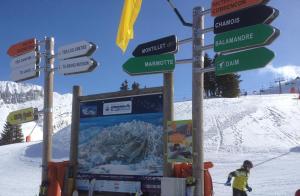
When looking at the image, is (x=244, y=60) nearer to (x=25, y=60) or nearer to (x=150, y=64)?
(x=150, y=64)

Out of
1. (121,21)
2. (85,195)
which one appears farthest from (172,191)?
(121,21)

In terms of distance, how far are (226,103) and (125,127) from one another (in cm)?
3855

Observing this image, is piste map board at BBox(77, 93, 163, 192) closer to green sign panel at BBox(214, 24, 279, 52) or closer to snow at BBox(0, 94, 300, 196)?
green sign panel at BBox(214, 24, 279, 52)

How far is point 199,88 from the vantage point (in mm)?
9664

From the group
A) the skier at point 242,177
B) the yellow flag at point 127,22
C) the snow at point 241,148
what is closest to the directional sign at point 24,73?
the yellow flag at point 127,22

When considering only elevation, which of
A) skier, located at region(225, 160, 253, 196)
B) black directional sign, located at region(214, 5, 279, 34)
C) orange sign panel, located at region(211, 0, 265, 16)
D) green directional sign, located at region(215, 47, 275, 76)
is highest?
orange sign panel, located at region(211, 0, 265, 16)

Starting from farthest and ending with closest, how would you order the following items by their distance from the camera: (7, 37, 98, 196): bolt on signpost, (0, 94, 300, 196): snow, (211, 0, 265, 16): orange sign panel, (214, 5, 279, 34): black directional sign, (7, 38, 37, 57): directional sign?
(0, 94, 300, 196): snow → (7, 38, 37, 57): directional sign → (7, 37, 98, 196): bolt on signpost → (211, 0, 265, 16): orange sign panel → (214, 5, 279, 34): black directional sign

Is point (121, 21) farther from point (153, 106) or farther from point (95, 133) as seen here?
point (95, 133)

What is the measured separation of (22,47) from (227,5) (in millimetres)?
7106

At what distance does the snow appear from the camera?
63.3 ft

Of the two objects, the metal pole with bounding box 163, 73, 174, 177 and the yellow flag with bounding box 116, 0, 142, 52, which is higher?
the yellow flag with bounding box 116, 0, 142, 52

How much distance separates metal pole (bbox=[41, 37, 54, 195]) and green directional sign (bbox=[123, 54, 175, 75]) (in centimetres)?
312

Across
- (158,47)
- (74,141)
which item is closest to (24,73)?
(74,141)

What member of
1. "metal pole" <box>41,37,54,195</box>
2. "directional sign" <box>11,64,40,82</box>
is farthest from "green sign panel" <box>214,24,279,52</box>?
"directional sign" <box>11,64,40,82</box>
